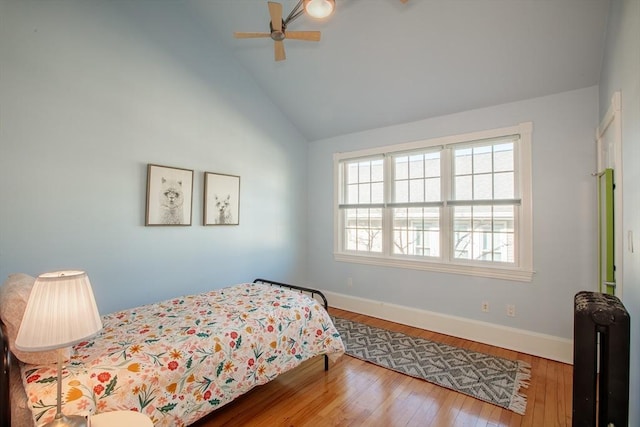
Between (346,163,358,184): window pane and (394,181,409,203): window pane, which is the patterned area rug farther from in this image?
(346,163,358,184): window pane

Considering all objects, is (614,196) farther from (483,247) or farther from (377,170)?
(377,170)

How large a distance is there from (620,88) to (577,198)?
122cm

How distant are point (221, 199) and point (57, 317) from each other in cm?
259

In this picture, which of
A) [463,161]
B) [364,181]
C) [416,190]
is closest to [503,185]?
[463,161]

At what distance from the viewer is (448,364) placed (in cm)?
282

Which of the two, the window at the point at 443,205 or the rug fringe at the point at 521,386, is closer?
the rug fringe at the point at 521,386

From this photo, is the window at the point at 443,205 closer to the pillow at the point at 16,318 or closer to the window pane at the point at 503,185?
the window pane at the point at 503,185

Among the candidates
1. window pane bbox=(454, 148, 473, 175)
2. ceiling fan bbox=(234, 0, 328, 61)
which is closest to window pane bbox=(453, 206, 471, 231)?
window pane bbox=(454, 148, 473, 175)

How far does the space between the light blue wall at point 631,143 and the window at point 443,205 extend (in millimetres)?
1194

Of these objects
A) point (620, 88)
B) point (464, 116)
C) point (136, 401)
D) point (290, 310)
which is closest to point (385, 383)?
point (290, 310)

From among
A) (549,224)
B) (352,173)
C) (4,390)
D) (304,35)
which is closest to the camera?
(4,390)

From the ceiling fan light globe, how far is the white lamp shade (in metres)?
2.16

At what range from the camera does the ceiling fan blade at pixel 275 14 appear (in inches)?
91.4

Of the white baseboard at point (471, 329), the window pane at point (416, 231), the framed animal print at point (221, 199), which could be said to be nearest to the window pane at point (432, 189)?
the window pane at point (416, 231)
